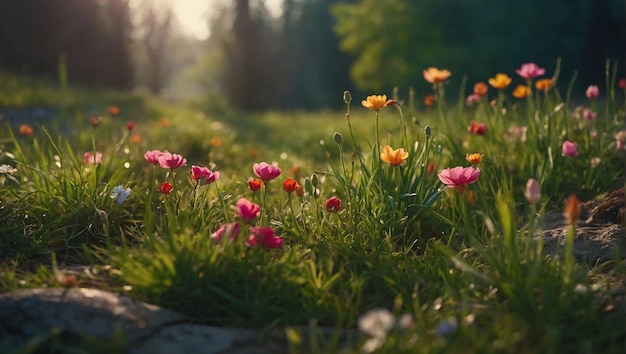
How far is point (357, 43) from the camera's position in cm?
2212

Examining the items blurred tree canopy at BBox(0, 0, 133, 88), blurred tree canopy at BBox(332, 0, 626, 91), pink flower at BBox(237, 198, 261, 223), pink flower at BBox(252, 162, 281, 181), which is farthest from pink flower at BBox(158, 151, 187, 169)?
blurred tree canopy at BBox(332, 0, 626, 91)

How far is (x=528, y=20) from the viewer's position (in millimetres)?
16016

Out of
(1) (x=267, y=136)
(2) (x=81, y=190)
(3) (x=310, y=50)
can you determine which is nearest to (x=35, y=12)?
(1) (x=267, y=136)

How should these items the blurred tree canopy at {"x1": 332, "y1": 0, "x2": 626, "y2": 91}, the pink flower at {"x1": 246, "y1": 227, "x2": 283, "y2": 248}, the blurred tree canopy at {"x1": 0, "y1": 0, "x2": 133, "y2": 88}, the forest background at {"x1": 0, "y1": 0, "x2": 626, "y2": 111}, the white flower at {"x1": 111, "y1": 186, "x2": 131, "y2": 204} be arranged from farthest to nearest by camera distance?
the blurred tree canopy at {"x1": 332, "y1": 0, "x2": 626, "y2": 91}, the forest background at {"x1": 0, "y1": 0, "x2": 626, "y2": 111}, the blurred tree canopy at {"x1": 0, "y1": 0, "x2": 133, "y2": 88}, the white flower at {"x1": 111, "y1": 186, "x2": 131, "y2": 204}, the pink flower at {"x1": 246, "y1": 227, "x2": 283, "y2": 248}

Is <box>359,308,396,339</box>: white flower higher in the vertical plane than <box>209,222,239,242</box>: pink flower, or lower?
higher

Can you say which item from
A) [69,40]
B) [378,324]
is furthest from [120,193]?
[69,40]

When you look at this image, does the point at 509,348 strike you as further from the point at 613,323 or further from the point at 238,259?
the point at 238,259

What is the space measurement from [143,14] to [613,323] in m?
25.1

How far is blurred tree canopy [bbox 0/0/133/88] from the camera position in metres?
11.2

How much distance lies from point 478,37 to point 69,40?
1196 centimetres

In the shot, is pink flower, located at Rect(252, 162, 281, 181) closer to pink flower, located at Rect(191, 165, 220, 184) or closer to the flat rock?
pink flower, located at Rect(191, 165, 220, 184)

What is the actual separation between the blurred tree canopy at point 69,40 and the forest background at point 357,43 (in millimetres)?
20

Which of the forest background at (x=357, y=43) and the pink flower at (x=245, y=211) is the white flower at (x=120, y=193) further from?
the forest background at (x=357, y=43)

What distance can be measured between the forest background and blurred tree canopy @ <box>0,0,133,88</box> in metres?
0.02
